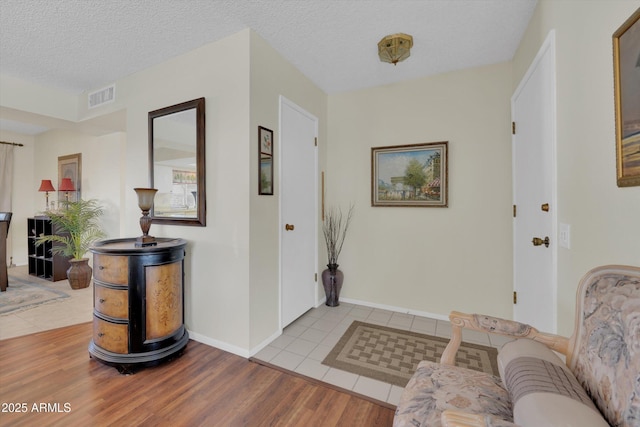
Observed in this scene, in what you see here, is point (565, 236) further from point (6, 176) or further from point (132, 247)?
point (6, 176)

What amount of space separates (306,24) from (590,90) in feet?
5.88

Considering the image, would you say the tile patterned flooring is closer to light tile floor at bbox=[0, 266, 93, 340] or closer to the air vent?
light tile floor at bbox=[0, 266, 93, 340]

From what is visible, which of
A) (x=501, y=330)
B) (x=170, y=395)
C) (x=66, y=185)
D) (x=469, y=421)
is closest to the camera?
(x=469, y=421)

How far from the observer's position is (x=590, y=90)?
1198mm

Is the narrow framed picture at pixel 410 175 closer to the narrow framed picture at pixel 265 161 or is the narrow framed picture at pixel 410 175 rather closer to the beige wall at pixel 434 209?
the beige wall at pixel 434 209

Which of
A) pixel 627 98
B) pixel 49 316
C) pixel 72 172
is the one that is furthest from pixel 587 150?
pixel 72 172

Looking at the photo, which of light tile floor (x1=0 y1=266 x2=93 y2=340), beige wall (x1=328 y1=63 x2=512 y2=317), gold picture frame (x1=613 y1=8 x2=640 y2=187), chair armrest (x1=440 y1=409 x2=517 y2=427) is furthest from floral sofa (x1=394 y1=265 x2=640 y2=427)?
light tile floor (x1=0 y1=266 x2=93 y2=340)

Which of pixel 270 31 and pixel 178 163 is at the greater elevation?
pixel 270 31

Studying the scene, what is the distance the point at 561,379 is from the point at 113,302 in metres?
2.50

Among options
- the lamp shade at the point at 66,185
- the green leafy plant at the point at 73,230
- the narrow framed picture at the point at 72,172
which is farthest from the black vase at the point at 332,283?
the narrow framed picture at the point at 72,172

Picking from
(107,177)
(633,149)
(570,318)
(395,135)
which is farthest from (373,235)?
(107,177)

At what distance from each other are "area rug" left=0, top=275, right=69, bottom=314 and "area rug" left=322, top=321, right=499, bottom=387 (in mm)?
3508

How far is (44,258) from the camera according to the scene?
4.22m

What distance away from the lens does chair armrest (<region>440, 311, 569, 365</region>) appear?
1.11 m
